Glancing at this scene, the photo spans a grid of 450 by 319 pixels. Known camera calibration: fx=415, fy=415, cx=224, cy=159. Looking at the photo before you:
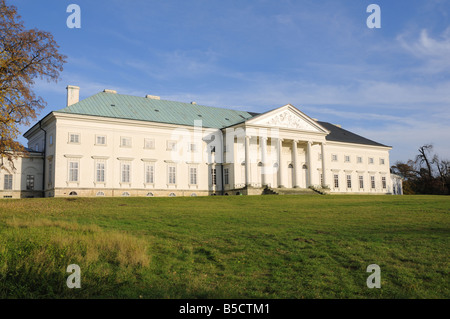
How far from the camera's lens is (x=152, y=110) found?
45.8 meters

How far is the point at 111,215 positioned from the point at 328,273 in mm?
13637

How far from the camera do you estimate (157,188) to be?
42656 millimetres

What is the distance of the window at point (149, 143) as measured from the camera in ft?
140

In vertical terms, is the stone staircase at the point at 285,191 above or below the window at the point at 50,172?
below

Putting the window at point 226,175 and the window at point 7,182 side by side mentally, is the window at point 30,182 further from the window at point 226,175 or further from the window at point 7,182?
the window at point 226,175

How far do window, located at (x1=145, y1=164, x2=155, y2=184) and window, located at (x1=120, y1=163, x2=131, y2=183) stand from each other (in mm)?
1779

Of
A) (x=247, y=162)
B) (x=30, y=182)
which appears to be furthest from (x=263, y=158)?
(x=30, y=182)

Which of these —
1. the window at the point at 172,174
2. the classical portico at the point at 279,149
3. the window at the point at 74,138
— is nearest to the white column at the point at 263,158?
the classical portico at the point at 279,149

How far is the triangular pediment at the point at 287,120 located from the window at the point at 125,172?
13640 millimetres

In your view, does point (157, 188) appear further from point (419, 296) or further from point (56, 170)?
point (419, 296)

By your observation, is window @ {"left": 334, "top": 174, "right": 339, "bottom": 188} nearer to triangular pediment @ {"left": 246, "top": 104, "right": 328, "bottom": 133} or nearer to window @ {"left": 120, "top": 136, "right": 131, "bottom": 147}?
triangular pediment @ {"left": 246, "top": 104, "right": 328, "bottom": 133}
